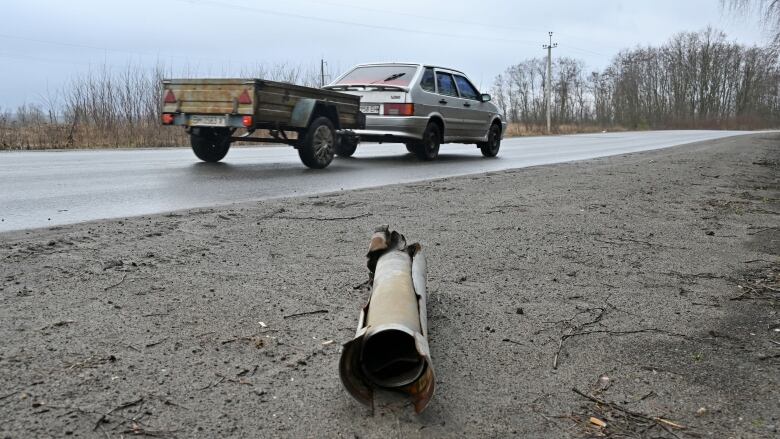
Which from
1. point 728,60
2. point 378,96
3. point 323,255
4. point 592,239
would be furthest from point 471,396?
point 728,60

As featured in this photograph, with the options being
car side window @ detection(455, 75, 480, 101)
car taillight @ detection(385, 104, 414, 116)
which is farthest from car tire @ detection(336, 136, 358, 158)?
car side window @ detection(455, 75, 480, 101)

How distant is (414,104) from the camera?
528 inches

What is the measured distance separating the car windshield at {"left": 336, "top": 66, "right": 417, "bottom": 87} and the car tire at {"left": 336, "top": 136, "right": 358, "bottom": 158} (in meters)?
1.22

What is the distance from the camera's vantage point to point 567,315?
342 centimetres

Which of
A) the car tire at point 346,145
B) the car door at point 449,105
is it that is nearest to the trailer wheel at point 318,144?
the car tire at point 346,145

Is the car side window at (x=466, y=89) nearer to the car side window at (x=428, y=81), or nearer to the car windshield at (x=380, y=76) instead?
the car side window at (x=428, y=81)

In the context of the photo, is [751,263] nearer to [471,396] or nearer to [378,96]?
[471,396]

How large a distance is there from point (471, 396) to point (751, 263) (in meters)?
3.18

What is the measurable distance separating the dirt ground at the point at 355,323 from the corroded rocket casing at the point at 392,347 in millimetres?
80

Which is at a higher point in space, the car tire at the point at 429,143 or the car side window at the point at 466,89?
the car side window at the point at 466,89

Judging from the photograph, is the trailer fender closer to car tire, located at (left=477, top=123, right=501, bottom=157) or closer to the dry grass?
car tire, located at (left=477, top=123, right=501, bottom=157)

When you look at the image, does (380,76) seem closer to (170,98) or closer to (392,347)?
(170,98)

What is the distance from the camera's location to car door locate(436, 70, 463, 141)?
569 inches

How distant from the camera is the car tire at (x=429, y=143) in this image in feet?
46.4
